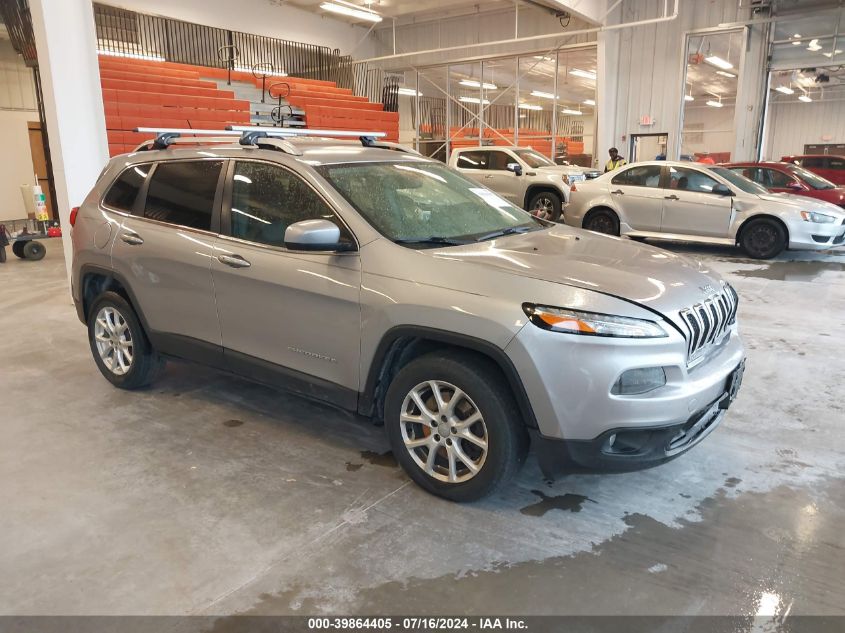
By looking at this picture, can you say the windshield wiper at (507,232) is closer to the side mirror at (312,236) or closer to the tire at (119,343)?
the side mirror at (312,236)

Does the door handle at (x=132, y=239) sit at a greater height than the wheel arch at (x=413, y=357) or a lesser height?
greater

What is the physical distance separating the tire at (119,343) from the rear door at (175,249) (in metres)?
0.20

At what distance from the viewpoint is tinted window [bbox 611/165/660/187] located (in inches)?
412

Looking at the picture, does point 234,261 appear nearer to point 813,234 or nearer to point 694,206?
point 694,206

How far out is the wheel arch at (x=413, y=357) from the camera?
2660 mm

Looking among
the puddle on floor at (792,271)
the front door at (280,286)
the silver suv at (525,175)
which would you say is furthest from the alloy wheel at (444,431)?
the silver suv at (525,175)

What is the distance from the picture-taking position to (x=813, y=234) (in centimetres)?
934

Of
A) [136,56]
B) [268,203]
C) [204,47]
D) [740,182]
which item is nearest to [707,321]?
[268,203]

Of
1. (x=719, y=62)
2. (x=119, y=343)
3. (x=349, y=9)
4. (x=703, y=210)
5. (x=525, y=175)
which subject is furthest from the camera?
(x=719, y=62)

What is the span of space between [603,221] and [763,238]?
8.24ft

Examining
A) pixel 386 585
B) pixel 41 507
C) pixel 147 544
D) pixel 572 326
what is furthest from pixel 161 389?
pixel 572 326

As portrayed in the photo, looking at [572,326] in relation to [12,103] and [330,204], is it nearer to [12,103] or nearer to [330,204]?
[330,204]

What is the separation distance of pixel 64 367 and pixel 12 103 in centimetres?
1695

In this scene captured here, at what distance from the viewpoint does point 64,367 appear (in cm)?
504
